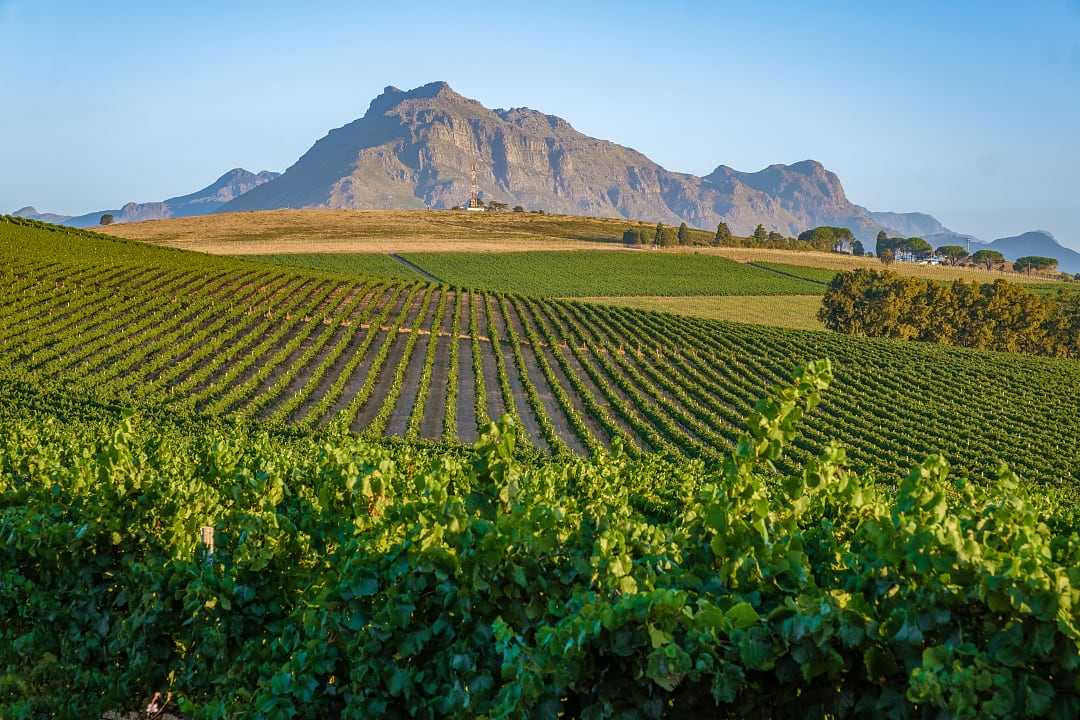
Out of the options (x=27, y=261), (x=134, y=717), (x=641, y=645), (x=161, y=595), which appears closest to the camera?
(x=641, y=645)

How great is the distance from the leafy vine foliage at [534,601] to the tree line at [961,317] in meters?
68.3

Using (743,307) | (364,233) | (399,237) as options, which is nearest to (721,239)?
(399,237)

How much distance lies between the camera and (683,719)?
4.14 meters

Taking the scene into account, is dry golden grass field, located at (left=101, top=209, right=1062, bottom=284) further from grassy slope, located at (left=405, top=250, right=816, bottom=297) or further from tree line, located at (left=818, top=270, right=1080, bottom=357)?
tree line, located at (left=818, top=270, right=1080, bottom=357)

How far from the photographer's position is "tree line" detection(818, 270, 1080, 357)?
69188mm

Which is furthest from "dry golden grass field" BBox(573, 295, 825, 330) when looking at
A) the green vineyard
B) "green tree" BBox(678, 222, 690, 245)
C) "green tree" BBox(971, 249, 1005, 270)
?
"green tree" BBox(971, 249, 1005, 270)

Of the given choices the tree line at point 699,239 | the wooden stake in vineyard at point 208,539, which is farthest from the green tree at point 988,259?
the wooden stake in vineyard at point 208,539

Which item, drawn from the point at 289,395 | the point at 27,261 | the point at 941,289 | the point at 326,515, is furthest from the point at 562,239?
the point at 326,515

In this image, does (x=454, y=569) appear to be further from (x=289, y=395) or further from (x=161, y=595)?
(x=289, y=395)

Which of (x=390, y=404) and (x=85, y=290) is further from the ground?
(x=85, y=290)

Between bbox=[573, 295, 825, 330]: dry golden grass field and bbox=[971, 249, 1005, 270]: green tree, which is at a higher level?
bbox=[971, 249, 1005, 270]: green tree

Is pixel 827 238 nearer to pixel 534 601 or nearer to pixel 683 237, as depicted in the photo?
pixel 683 237

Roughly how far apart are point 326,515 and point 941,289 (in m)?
74.8

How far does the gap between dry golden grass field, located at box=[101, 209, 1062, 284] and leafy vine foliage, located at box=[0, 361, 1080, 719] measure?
102 metres
